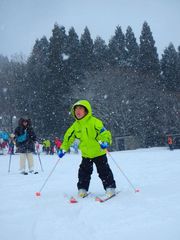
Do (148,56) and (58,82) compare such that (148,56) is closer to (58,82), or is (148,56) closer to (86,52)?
(86,52)

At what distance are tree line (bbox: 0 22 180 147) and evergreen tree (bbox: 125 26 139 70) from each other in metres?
0.15

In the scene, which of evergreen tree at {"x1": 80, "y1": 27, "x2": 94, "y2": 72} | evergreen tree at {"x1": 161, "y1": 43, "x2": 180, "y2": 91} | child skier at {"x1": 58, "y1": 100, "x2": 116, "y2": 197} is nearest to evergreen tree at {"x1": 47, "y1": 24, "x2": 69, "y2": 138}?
evergreen tree at {"x1": 80, "y1": 27, "x2": 94, "y2": 72}

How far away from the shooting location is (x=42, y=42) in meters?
51.9

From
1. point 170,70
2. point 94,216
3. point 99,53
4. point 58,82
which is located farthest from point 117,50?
point 94,216

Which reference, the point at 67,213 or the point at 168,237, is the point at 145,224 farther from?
the point at 67,213

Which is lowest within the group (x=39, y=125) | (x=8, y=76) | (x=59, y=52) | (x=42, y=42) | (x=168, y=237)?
(x=168, y=237)

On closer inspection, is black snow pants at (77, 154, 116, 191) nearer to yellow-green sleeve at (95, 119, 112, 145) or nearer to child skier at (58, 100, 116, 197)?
child skier at (58, 100, 116, 197)

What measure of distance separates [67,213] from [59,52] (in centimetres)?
4309

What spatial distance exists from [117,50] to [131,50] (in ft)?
9.81

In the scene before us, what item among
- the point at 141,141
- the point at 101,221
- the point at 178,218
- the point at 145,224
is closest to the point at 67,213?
the point at 101,221

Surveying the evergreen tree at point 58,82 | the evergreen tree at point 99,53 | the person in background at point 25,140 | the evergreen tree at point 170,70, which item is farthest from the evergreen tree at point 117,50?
the person in background at point 25,140

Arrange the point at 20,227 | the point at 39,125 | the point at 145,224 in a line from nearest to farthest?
1. the point at 145,224
2. the point at 20,227
3. the point at 39,125

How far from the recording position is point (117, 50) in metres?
45.2

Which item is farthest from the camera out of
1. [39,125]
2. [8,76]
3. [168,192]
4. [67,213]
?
[8,76]
